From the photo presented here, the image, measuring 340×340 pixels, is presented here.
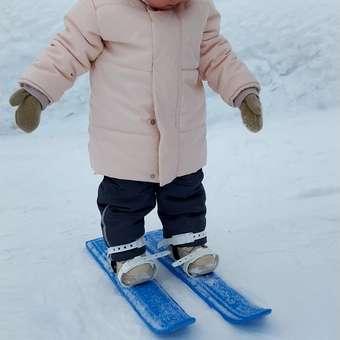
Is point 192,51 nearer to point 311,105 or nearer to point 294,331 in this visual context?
point 294,331

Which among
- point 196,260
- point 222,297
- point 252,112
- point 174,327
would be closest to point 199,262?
point 196,260

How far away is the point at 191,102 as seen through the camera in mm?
1153

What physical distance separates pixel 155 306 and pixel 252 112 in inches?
16.8

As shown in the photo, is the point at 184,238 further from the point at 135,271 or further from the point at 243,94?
the point at 243,94

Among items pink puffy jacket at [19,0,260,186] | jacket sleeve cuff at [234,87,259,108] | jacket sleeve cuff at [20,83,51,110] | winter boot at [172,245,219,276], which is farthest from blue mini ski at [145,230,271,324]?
jacket sleeve cuff at [20,83,51,110]

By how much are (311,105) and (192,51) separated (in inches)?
57.3

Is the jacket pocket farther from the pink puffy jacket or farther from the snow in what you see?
the snow

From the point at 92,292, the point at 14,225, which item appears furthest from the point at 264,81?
the point at 92,292

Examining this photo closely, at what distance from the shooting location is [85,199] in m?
1.68

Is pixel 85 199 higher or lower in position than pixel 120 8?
lower

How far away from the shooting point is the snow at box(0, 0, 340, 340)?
1.08 m

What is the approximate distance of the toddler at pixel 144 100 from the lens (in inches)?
41.7

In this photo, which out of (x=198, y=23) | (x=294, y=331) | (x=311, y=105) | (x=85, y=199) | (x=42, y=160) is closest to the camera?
(x=294, y=331)

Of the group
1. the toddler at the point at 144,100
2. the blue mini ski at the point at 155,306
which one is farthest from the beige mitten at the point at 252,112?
the blue mini ski at the point at 155,306
